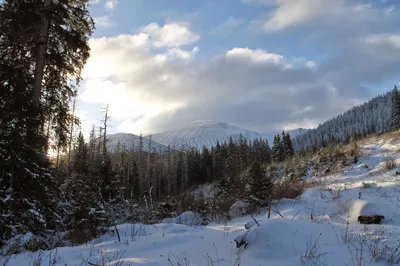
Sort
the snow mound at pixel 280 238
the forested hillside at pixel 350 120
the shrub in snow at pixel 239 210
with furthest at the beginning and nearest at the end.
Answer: the forested hillside at pixel 350 120 < the shrub in snow at pixel 239 210 < the snow mound at pixel 280 238

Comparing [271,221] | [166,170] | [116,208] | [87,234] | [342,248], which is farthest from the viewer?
[166,170]

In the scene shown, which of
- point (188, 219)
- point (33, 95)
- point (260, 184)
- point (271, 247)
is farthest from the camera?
point (260, 184)

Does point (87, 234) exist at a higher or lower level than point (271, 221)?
lower

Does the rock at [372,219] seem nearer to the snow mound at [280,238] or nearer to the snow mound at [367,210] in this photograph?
the snow mound at [367,210]

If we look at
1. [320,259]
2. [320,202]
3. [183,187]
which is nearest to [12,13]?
[320,259]

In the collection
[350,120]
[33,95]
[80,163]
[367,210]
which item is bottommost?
[367,210]

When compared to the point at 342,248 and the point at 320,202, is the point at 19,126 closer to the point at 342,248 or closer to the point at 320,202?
the point at 342,248

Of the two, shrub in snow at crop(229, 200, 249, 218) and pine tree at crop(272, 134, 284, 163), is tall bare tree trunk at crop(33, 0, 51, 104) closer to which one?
shrub in snow at crop(229, 200, 249, 218)

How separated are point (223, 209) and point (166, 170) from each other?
196 feet

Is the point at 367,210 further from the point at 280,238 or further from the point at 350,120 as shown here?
the point at 350,120

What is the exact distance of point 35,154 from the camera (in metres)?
6.79

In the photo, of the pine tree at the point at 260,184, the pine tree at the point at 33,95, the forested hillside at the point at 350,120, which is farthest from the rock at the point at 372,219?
the forested hillside at the point at 350,120

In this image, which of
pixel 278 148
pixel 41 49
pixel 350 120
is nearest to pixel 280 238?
pixel 41 49

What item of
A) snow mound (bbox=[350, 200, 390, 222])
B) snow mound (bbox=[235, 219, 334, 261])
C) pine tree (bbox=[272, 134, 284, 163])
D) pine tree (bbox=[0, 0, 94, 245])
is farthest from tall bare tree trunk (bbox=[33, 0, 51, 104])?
pine tree (bbox=[272, 134, 284, 163])
